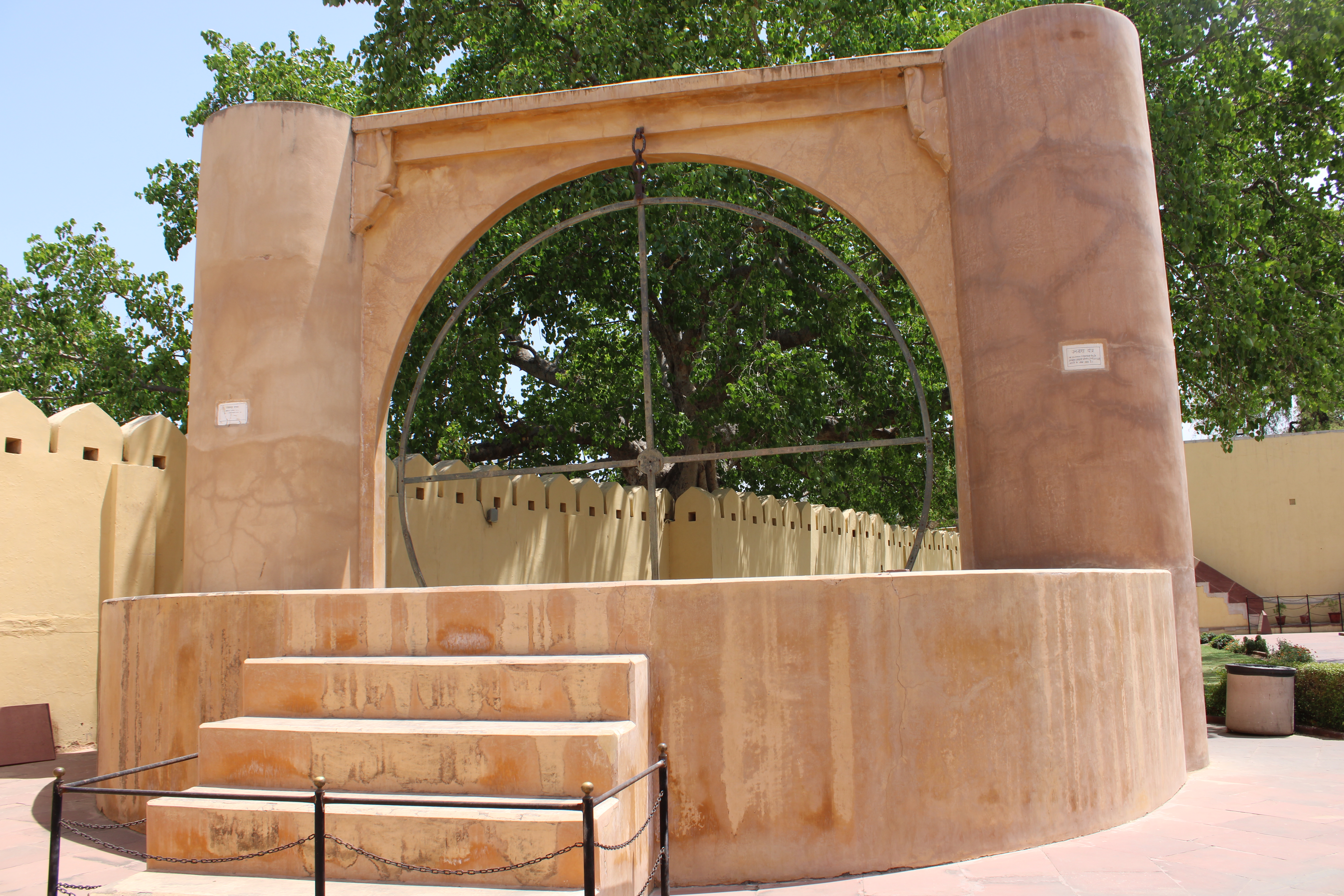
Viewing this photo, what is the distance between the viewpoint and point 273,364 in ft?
24.0

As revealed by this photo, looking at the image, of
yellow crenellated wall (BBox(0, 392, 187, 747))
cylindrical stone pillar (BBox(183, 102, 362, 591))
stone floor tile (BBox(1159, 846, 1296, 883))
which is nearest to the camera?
stone floor tile (BBox(1159, 846, 1296, 883))

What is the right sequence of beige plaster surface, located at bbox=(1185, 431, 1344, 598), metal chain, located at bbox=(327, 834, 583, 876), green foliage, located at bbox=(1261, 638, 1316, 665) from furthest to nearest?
beige plaster surface, located at bbox=(1185, 431, 1344, 598) → green foliage, located at bbox=(1261, 638, 1316, 665) → metal chain, located at bbox=(327, 834, 583, 876)

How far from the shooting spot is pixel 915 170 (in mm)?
7344

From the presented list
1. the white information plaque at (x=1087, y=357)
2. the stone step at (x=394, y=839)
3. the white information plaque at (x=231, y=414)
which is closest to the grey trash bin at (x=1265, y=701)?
the white information plaque at (x=1087, y=357)

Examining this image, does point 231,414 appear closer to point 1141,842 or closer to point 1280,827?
point 1141,842

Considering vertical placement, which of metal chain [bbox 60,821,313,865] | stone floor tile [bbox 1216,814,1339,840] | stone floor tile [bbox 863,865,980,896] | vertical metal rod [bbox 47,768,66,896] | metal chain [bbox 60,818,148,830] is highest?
vertical metal rod [bbox 47,768,66,896]

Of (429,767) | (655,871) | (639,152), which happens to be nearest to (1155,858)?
(655,871)

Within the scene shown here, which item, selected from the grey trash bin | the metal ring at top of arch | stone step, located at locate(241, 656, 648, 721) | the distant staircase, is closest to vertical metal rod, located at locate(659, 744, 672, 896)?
→ stone step, located at locate(241, 656, 648, 721)

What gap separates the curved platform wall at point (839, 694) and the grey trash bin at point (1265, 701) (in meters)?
3.65

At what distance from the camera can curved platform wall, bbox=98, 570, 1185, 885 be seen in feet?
15.7

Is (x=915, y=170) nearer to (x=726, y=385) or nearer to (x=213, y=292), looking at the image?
(x=213, y=292)

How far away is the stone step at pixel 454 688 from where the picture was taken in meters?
4.65

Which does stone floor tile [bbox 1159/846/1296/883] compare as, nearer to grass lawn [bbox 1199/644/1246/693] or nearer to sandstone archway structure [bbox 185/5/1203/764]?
sandstone archway structure [bbox 185/5/1203/764]

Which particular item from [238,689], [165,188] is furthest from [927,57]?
[165,188]
